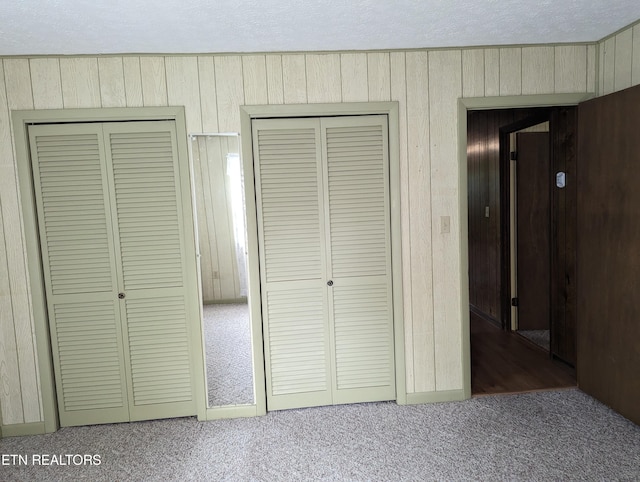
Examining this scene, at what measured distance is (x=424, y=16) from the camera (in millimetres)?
2240

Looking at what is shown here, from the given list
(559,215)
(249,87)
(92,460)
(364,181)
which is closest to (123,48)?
(249,87)

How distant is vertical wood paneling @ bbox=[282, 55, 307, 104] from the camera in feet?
8.82

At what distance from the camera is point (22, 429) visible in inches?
106

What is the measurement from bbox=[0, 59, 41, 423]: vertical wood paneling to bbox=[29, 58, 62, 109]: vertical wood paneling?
34 mm

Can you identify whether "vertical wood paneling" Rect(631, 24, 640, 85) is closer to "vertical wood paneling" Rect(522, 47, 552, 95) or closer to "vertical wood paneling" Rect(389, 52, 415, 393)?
Result: "vertical wood paneling" Rect(522, 47, 552, 95)

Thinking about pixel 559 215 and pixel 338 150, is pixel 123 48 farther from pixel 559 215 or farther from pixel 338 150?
pixel 559 215

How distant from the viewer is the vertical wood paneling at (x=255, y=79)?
2670 millimetres

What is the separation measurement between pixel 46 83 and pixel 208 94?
3.20ft

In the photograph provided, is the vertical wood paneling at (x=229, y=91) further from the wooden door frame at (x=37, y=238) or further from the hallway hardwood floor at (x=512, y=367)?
the hallway hardwood floor at (x=512, y=367)

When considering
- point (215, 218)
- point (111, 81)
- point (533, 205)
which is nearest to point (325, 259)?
point (215, 218)

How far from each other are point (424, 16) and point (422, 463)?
2383 mm

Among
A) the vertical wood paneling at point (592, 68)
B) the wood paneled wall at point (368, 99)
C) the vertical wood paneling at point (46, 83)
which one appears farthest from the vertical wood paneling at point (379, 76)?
the vertical wood paneling at point (46, 83)

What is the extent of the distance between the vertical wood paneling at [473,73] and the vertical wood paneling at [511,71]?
0.45 feet

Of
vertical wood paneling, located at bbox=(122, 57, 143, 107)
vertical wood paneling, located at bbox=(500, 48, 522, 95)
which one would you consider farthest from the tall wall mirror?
vertical wood paneling, located at bbox=(500, 48, 522, 95)
